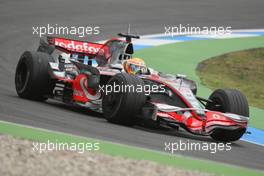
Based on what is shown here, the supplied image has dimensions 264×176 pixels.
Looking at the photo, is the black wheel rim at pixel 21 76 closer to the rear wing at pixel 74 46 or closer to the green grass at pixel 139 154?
the rear wing at pixel 74 46

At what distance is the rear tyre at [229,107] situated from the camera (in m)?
12.2

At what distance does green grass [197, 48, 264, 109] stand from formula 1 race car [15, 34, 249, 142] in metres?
3.67

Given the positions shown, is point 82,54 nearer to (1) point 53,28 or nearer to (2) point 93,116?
(2) point 93,116

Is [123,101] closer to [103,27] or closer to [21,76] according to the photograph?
[21,76]

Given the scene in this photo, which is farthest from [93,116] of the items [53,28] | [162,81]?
[53,28]

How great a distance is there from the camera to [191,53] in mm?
20750

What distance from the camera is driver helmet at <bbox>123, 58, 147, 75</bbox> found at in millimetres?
13156

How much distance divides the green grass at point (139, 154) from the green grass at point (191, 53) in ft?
17.5
